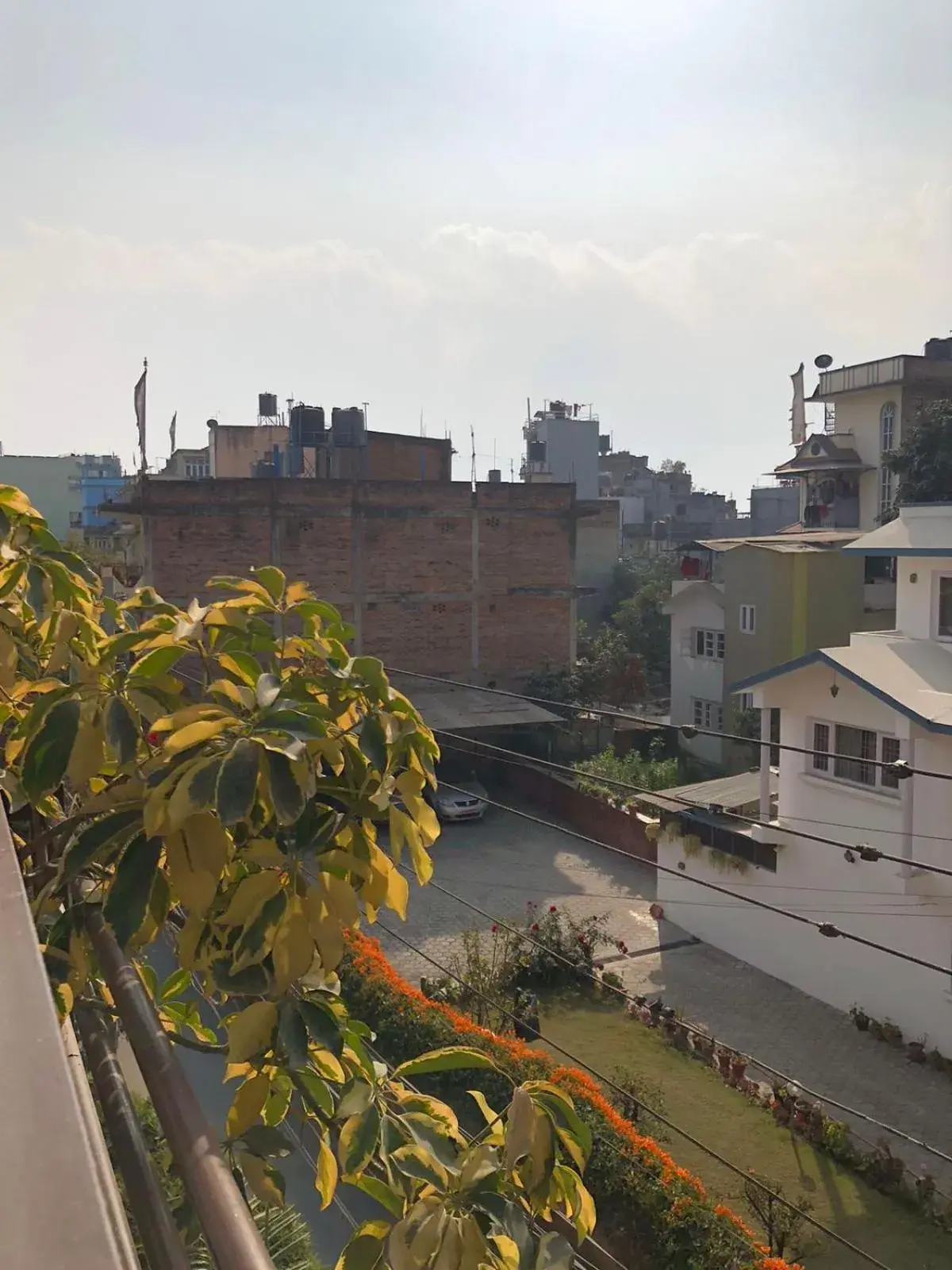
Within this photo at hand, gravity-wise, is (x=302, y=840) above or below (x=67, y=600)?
below

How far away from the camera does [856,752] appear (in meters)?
13.8

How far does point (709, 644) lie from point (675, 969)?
1346 centimetres

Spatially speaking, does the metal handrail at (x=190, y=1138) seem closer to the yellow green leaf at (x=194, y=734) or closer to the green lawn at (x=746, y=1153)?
the yellow green leaf at (x=194, y=734)

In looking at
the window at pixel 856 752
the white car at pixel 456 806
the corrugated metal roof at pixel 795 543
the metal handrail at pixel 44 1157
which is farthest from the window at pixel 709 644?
the metal handrail at pixel 44 1157

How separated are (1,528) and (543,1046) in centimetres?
1145

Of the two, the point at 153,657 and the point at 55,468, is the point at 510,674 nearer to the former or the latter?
the point at 153,657

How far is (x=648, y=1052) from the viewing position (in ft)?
40.9

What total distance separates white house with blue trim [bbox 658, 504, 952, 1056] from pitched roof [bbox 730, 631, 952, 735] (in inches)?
1.0

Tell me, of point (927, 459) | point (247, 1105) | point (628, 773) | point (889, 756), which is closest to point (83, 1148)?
point (247, 1105)

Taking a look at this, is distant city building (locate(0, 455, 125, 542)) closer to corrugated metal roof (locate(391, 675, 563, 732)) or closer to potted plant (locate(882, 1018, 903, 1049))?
corrugated metal roof (locate(391, 675, 563, 732))

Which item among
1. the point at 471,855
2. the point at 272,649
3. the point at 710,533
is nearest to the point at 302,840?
the point at 272,649

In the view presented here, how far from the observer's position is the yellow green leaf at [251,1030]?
71.1 inches

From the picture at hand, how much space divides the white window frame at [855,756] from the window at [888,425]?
19748 millimetres

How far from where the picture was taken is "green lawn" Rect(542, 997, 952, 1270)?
879 cm
